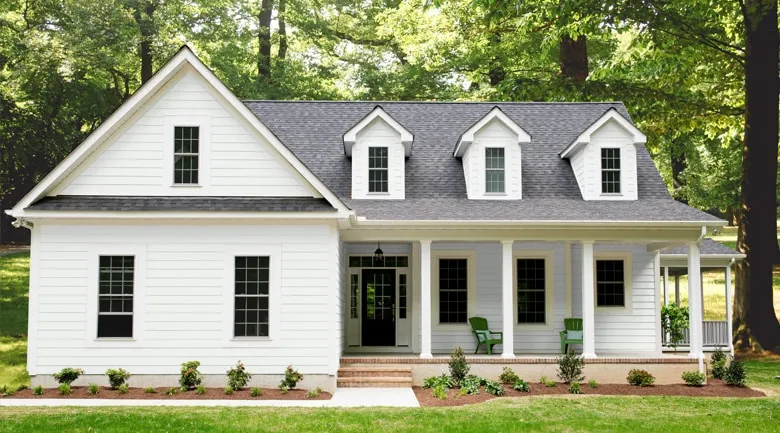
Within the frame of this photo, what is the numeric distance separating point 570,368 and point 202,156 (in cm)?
896

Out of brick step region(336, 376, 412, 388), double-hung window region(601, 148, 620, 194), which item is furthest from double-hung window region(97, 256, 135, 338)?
double-hung window region(601, 148, 620, 194)

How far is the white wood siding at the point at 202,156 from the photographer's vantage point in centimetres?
1625

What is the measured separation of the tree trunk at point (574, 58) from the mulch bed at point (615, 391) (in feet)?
58.4

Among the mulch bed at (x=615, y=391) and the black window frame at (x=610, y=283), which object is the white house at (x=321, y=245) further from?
the mulch bed at (x=615, y=391)

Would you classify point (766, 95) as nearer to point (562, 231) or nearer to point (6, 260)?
point (562, 231)

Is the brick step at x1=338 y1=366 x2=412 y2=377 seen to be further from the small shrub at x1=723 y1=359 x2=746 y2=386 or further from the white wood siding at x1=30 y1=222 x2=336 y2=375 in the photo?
the small shrub at x1=723 y1=359 x2=746 y2=386

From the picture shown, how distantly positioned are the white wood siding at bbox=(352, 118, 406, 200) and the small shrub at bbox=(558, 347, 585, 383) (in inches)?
224

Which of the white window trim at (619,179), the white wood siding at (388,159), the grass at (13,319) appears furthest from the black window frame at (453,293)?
the grass at (13,319)

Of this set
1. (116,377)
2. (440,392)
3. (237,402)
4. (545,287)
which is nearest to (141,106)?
(116,377)

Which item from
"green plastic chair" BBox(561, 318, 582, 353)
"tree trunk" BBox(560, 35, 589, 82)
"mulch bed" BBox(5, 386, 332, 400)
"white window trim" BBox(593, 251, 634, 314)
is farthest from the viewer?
"tree trunk" BBox(560, 35, 589, 82)

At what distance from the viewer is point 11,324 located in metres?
24.8

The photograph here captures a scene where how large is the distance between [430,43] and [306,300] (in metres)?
19.0

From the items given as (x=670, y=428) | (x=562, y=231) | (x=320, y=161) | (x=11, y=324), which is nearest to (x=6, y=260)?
(x=11, y=324)

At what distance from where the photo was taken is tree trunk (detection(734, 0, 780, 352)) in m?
23.8
